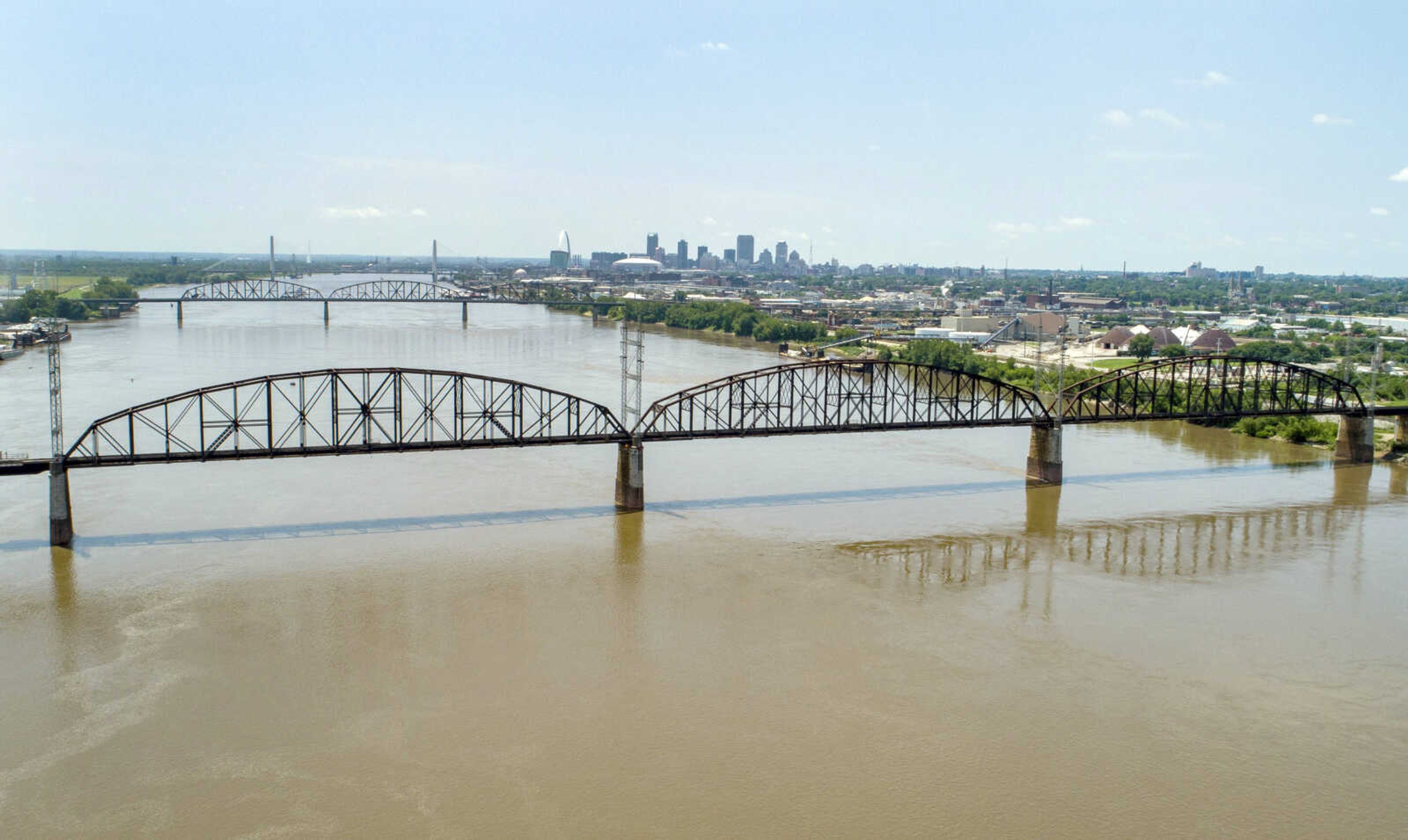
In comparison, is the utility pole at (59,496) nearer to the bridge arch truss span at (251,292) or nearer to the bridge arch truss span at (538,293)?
the bridge arch truss span at (251,292)

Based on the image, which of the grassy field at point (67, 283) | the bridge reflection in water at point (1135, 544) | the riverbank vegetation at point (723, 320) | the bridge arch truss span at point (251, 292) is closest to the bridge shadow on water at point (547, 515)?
the bridge reflection in water at point (1135, 544)

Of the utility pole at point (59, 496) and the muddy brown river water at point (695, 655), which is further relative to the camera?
the utility pole at point (59, 496)

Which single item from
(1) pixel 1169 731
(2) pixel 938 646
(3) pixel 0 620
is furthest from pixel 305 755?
(1) pixel 1169 731

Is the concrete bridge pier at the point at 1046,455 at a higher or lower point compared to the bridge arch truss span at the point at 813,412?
lower

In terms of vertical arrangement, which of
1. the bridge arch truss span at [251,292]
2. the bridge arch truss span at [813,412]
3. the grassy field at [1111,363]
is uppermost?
the bridge arch truss span at [251,292]

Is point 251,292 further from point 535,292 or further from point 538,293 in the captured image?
point 538,293

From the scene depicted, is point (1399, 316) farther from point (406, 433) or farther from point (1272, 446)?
point (406, 433)

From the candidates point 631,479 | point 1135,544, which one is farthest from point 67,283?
point 1135,544
